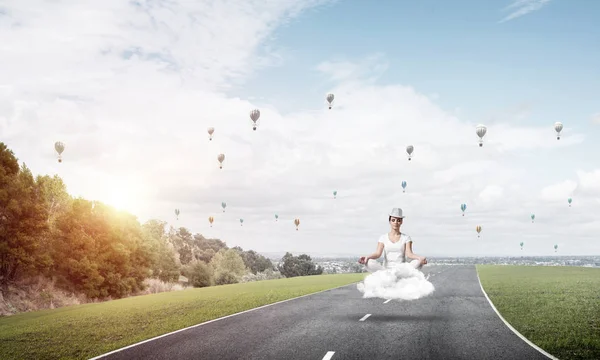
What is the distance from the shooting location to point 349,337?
37.0 feet

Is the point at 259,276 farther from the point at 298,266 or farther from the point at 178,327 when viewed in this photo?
the point at 178,327

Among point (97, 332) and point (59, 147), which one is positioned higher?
point (59, 147)

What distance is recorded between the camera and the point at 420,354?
31.3 feet

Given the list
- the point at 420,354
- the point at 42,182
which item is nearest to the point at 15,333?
the point at 420,354

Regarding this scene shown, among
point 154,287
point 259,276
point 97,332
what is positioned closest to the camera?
point 97,332

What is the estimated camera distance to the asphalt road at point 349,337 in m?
9.66

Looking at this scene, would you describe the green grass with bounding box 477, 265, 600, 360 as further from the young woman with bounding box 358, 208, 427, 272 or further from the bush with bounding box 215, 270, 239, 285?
the bush with bounding box 215, 270, 239, 285

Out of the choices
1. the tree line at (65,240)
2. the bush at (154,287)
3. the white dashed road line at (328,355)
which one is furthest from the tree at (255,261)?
the white dashed road line at (328,355)

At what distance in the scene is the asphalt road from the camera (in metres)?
9.66

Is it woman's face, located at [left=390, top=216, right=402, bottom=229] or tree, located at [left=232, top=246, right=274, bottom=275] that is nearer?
woman's face, located at [left=390, top=216, right=402, bottom=229]

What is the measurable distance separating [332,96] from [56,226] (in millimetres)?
25591

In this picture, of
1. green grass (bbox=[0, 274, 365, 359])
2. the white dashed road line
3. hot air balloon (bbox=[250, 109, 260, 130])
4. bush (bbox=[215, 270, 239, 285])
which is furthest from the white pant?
bush (bbox=[215, 270, 239, 285])

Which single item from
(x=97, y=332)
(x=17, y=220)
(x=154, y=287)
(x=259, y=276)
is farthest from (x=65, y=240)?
(x=259, y=276)

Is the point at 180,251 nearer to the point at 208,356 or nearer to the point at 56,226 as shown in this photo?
the point at 56,226
